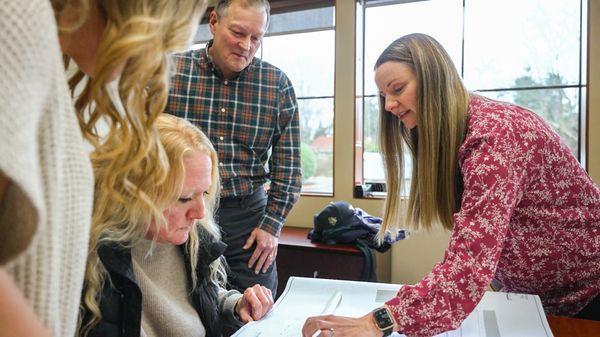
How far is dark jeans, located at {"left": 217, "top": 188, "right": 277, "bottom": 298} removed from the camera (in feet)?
6.02

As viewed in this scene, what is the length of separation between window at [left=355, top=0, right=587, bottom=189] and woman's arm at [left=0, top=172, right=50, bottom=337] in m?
2.99

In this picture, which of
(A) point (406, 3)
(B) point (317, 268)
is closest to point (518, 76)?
(A) point (406, 3)

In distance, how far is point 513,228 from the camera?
1169mm

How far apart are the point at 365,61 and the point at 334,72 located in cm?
23

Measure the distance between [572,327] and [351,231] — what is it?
1.73m

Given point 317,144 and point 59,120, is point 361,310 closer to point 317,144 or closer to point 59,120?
point 59,120

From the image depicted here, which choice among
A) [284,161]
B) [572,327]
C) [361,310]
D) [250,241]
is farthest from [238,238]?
[572,327]

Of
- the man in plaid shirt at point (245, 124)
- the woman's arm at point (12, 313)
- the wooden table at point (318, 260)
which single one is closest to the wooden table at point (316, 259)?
the wooden table at point (318, 260)

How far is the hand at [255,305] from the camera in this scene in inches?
47.6

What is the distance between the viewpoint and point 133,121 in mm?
574

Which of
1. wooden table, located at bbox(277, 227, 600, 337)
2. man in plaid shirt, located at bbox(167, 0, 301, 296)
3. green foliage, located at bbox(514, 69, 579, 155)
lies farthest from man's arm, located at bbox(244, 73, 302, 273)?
green foliage, located at bbox(514, 69, 579, 155)

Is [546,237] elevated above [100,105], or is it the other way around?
[100,105]

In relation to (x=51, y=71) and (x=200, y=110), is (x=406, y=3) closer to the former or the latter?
(x=200, y=110)

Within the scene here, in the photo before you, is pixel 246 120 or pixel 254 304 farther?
pixel 246 120
